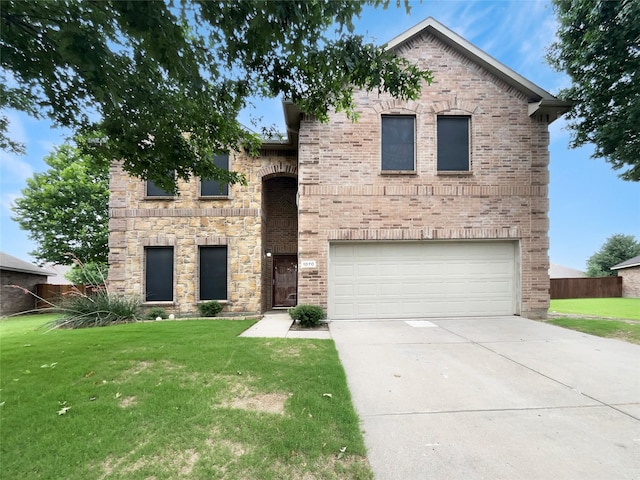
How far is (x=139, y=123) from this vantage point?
4.73m

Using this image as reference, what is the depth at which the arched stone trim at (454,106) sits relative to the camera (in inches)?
350

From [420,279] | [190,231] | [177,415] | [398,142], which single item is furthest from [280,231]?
[177,415]

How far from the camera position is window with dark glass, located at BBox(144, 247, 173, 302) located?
10.7m

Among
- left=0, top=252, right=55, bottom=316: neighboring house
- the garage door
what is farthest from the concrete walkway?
left=0, top=252, right=55, bottom=316: neighboring house

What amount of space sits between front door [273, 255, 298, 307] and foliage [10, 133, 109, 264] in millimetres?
12035

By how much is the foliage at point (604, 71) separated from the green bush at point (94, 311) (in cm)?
1396

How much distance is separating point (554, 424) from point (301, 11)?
4675 mm

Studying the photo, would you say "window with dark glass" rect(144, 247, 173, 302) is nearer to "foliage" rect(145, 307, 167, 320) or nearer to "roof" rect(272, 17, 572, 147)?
"foliage" rect(145, 307, 167, 320)

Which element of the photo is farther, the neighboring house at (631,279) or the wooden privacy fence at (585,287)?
the neighboring house at (631,279)

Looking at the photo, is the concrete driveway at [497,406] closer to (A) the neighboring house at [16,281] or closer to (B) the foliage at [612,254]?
(A) the neighboring house at [16,281]

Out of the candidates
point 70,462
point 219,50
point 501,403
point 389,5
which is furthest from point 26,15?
point 501,403

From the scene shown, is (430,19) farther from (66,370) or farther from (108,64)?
(66,370)

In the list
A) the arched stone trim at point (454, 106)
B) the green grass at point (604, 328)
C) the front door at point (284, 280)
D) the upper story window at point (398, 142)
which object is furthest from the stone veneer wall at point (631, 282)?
the front door at point (284, 280)

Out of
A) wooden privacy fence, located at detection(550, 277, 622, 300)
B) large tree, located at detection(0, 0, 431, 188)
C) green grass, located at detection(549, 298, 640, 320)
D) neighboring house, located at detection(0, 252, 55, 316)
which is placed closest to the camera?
large tree, located at detection(0, 0, 431, 188)
